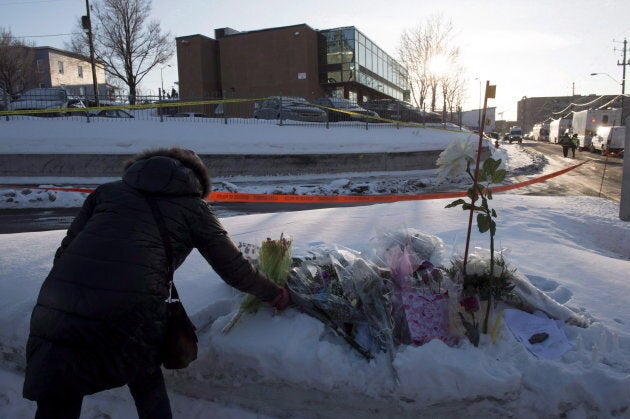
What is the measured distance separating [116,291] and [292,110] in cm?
1878

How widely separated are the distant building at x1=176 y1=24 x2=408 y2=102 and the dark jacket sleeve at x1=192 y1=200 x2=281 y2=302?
32.2 m

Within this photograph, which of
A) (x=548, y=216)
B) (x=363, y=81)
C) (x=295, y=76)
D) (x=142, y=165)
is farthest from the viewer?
(x=363, y=81)

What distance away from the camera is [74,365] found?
1712 millimetres

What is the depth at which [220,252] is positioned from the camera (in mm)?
2049

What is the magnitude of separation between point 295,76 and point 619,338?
33.2 metres

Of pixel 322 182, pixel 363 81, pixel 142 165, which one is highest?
pixel 363 81

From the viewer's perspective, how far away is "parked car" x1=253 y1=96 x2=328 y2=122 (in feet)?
65.0

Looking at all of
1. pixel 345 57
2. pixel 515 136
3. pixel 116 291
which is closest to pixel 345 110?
pixel 345 57

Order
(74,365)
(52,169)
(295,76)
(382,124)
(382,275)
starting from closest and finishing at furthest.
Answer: (74,365) < (382,275) < (52,169) < (382,124) < (295,76)

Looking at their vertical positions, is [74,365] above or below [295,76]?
below

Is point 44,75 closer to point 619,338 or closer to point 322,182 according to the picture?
point 322,182

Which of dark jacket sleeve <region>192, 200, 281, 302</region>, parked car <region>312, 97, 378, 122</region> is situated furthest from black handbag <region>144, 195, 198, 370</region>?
parked car <region>312, 97, 378, 122</region>

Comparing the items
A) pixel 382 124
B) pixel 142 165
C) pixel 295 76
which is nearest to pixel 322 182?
pixel 382 124

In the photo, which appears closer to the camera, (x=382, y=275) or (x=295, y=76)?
(x=382, y=275)
